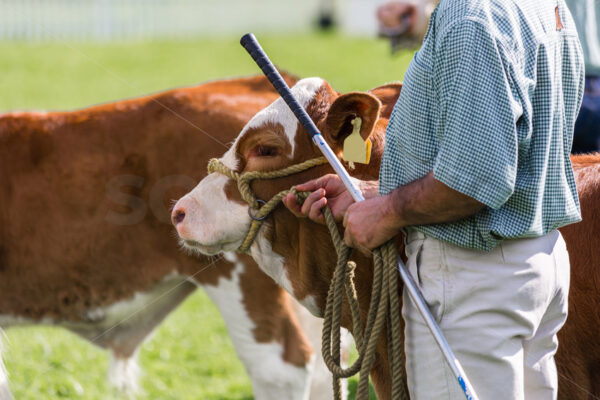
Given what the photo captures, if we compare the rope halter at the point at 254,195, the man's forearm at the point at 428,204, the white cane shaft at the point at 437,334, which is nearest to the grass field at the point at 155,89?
the rope halter at the point at 254,195

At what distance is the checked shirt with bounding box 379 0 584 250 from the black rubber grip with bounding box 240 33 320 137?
0.26 meters

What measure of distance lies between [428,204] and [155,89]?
565 inches

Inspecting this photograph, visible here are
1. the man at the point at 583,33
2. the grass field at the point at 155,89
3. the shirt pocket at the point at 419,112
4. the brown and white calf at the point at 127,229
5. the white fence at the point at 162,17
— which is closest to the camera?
the shirt pocket at the point at 419,112

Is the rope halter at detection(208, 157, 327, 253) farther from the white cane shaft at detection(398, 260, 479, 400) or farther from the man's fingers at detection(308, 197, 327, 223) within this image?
the white cane shaft at detection(398, 260, 479, 400)

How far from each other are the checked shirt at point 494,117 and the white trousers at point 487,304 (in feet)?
0.21

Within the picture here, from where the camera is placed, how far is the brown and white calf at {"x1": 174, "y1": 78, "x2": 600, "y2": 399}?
2.46 meters

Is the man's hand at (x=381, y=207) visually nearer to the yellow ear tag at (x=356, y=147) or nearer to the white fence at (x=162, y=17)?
the yellow ear tag at (x=356, y=147)

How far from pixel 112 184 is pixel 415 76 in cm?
226

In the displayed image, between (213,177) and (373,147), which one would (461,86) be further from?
(213,177)

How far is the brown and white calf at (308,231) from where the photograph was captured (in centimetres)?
246

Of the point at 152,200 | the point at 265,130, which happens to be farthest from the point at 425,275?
the point at 152,200

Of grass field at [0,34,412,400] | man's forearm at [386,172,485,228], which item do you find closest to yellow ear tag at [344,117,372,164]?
man's forearm at [386,172,485,228]

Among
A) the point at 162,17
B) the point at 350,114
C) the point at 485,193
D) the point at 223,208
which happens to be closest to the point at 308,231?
the point at 223,208

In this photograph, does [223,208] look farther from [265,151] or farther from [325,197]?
[325,197]
